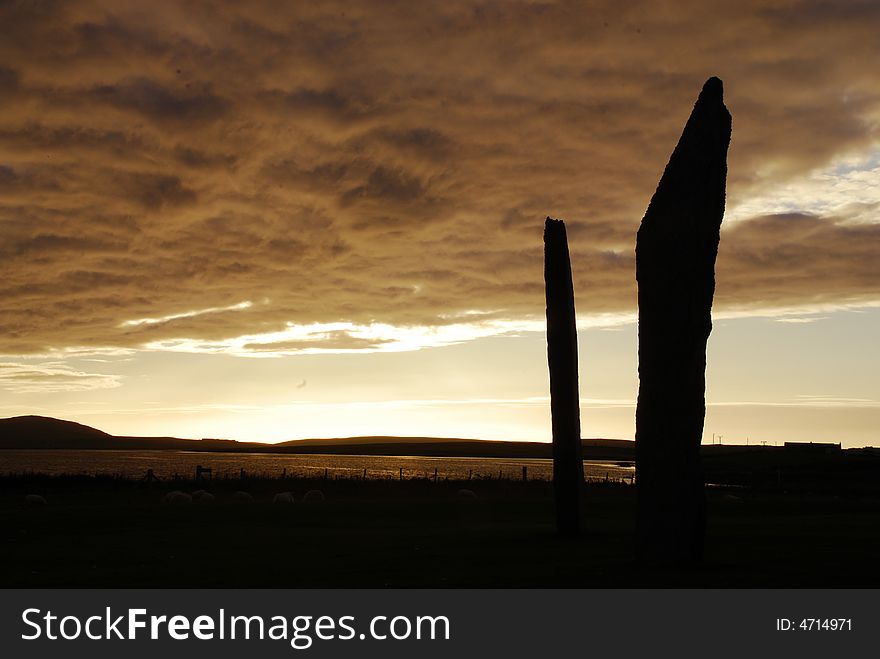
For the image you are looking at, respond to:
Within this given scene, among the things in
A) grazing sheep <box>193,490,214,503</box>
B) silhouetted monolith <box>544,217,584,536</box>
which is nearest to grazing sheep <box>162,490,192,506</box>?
grazing sheep <box>193,490,214,503</box>

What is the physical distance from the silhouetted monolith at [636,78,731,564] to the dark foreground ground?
83 cm

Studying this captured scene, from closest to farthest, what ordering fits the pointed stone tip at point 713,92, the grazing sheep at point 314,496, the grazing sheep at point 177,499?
the pointed stone tip at point 713,92 < the grazing sheep at point 177,499 < the grazing sheep at point 314,496

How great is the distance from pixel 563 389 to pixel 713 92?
7.64 metres

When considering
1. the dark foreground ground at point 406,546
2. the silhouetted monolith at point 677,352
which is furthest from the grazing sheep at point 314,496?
the silhouetted monolith at point 677,352

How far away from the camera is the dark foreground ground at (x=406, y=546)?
43.9 ft

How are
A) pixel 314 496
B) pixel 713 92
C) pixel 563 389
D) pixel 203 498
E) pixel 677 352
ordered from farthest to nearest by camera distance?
pixel 314 496 → pixel 203 498 → pixel 563 389 → pixel 713 92 → pixel 677 352

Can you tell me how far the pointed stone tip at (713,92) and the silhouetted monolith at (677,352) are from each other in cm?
79

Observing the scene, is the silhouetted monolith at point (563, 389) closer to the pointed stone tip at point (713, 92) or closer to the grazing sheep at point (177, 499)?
the pointed stone tip at point (713, 92)

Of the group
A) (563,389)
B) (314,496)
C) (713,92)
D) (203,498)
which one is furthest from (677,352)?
(203,498)

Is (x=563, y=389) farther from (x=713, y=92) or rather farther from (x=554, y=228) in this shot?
(x=713, y=92)

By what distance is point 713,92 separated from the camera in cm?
1501

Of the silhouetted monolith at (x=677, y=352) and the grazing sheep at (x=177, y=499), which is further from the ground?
the silhouetted monolith at (x=677, y=352)
